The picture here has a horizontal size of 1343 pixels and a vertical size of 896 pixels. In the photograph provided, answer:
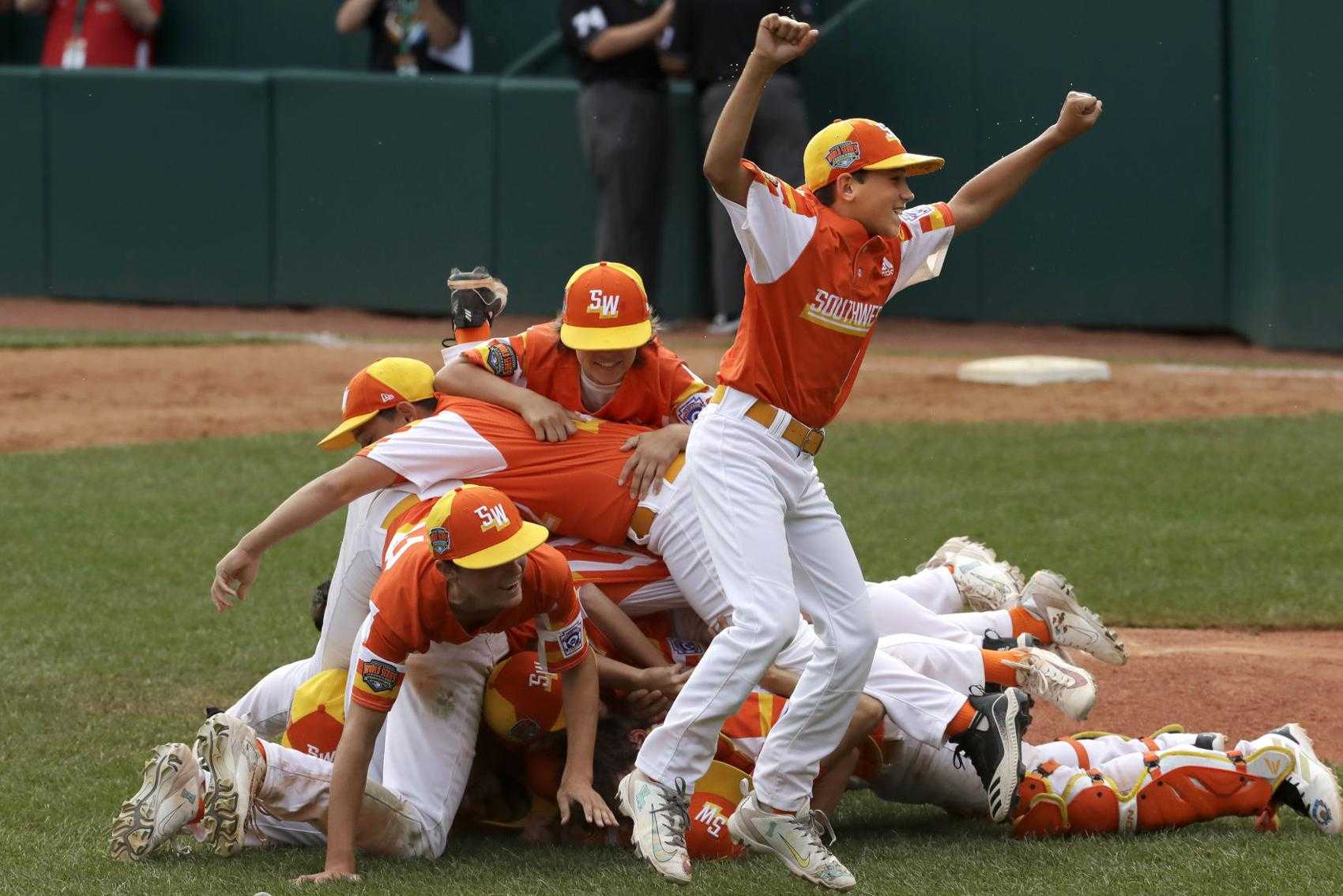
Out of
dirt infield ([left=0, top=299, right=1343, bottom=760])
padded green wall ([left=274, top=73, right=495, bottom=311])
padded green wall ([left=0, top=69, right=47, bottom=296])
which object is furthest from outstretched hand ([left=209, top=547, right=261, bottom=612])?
padded green wall ([left=0, top=69, right=47, bottom=296])

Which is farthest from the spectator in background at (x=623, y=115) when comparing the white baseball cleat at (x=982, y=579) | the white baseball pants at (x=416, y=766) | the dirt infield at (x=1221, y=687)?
the white baseball pants at (x=416, y=766)

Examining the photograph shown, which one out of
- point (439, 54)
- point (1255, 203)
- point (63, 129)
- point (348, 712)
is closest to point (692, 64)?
point (439, 54)

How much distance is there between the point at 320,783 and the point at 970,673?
172 cm

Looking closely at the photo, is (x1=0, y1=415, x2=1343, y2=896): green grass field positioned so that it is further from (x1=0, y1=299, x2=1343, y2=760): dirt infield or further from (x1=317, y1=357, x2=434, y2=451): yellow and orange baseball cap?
(x1=317, y1=357, x2=434, y2=451): yellow and orange baseball cap

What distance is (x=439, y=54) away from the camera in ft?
47.6

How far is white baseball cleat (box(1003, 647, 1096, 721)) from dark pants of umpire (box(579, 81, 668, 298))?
8.60 metres

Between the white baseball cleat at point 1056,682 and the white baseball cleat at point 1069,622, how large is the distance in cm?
35

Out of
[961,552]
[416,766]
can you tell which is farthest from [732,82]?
[416,766]

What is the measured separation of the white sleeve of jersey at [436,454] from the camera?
500 cm

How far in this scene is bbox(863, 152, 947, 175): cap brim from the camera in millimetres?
→ 4551

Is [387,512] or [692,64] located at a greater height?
[692,64]

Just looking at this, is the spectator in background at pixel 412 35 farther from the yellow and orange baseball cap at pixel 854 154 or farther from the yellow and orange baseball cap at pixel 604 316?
the yellow and orange baseball cap at pixel 854 154

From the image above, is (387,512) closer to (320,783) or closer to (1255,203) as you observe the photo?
(320,783)

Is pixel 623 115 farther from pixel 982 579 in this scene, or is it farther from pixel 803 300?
pixel 803 300
